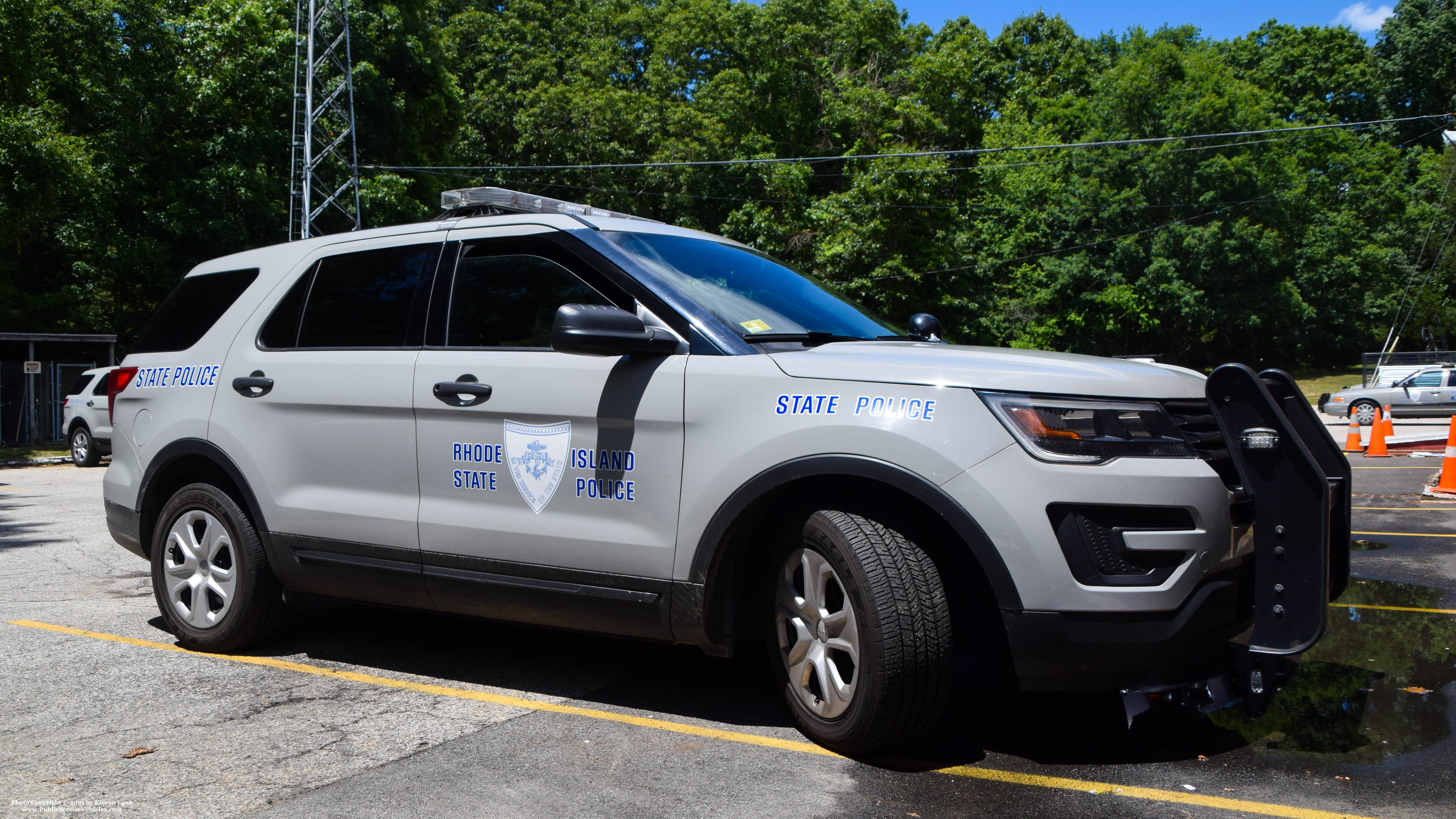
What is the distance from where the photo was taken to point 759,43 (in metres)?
36.2

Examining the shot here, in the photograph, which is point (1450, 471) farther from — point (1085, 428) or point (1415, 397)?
point (1415, 397)

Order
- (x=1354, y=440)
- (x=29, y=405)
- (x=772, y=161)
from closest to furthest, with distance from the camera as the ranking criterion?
1. (x=1354, y=440)
2. (x=29, y=405)
3. (x=772, y=161)

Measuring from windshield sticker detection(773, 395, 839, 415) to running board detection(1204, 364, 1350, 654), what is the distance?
1159 millimetres

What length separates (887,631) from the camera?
3270 millimetres

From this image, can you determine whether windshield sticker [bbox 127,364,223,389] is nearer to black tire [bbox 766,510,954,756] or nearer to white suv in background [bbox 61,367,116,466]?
black tire [bbox 766,510,954,756]

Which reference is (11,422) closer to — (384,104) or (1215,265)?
(384,104)

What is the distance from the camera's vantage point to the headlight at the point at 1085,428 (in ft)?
10.3

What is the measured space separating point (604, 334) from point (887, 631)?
4.44 feet

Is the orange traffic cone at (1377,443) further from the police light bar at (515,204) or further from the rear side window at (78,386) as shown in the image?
the rear side window at (78,386)

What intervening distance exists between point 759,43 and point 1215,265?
19.9 m

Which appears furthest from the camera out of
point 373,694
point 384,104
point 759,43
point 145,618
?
point 759,43

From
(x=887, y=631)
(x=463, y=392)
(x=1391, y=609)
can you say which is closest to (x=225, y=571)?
(x=463, y=392)

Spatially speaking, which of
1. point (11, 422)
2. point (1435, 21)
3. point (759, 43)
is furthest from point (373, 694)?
point (1435, 21)

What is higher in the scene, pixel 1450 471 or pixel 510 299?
Answer: pixel 510 299
